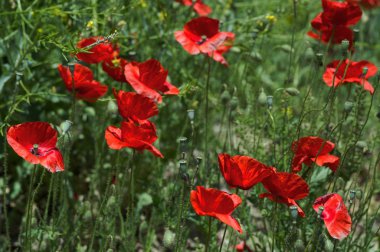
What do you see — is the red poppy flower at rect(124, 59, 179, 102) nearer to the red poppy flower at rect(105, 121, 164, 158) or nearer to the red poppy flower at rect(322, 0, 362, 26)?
the red poppy flower at rect(105, 121, 164, 158)

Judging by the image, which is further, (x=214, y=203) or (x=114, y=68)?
(x=114, y=68)

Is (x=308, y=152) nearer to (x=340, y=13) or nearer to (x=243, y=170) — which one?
(x=243, y=170)

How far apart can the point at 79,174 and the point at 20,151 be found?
120cm

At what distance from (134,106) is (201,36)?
1.70ft

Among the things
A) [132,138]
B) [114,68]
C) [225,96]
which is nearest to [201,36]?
[225,96]

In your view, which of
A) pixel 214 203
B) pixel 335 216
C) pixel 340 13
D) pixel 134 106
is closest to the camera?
pixel 214 203

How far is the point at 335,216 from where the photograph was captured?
1742 mm

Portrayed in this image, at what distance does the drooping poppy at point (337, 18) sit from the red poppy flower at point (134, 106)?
69 cm

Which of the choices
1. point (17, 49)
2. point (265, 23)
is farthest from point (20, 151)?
point (265, 23)

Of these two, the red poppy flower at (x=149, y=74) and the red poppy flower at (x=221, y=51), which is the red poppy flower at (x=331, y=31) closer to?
the red poppy flower at (x=221, y=51)

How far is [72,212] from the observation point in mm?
2561

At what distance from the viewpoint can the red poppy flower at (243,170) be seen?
166 cm

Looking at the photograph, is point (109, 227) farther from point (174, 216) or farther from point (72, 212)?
point (72, 212)

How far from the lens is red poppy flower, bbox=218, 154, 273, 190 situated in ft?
5.44
